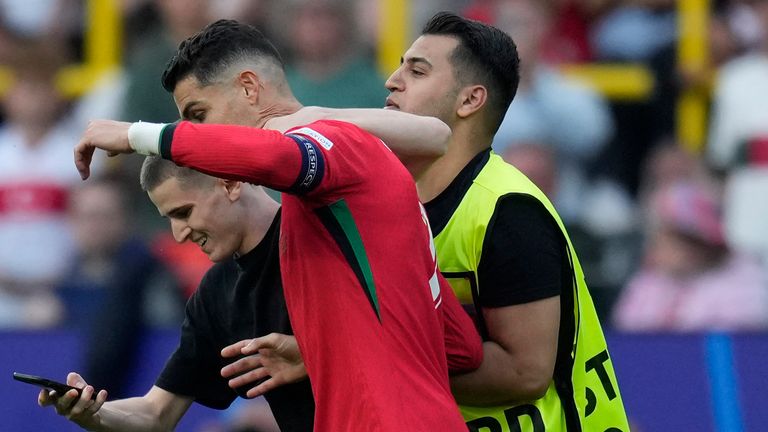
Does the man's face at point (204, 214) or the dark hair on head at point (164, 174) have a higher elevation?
the dark hair on head at point (164, 174)

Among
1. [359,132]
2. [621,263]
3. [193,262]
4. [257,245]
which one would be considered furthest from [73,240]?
[359,132]

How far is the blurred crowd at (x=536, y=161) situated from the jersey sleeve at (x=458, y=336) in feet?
10.3

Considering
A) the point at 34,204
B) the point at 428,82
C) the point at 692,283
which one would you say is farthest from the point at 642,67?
the point at 428,82

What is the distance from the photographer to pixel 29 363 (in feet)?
22.7

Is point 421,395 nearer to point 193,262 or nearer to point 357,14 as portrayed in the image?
point 193,262

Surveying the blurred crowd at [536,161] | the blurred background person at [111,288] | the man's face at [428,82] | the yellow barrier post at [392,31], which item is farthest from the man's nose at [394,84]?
the yellow barrier post at [392,31]

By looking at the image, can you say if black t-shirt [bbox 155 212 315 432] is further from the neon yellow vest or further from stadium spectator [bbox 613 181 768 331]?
stadium spectator [bbox 613 181 768 331]


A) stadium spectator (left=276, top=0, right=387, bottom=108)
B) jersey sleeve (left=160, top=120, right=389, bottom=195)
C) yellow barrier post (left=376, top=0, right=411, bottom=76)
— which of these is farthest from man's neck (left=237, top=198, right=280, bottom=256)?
yellow barrier post (left=376, top=0, right=411, bottom=76)

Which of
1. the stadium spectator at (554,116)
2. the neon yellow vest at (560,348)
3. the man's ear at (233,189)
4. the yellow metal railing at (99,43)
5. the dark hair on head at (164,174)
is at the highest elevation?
the yellow metal railing at (99,43)

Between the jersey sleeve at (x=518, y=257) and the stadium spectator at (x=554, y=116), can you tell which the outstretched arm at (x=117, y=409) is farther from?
the stadium spectator at (x=554, y=116)

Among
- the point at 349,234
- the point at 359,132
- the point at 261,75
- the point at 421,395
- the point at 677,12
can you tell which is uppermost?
the point at 677,12

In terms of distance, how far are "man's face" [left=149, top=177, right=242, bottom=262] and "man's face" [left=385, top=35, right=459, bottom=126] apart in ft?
1.84

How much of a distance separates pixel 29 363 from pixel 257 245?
3.37m

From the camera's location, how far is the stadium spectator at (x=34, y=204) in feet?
24.2
